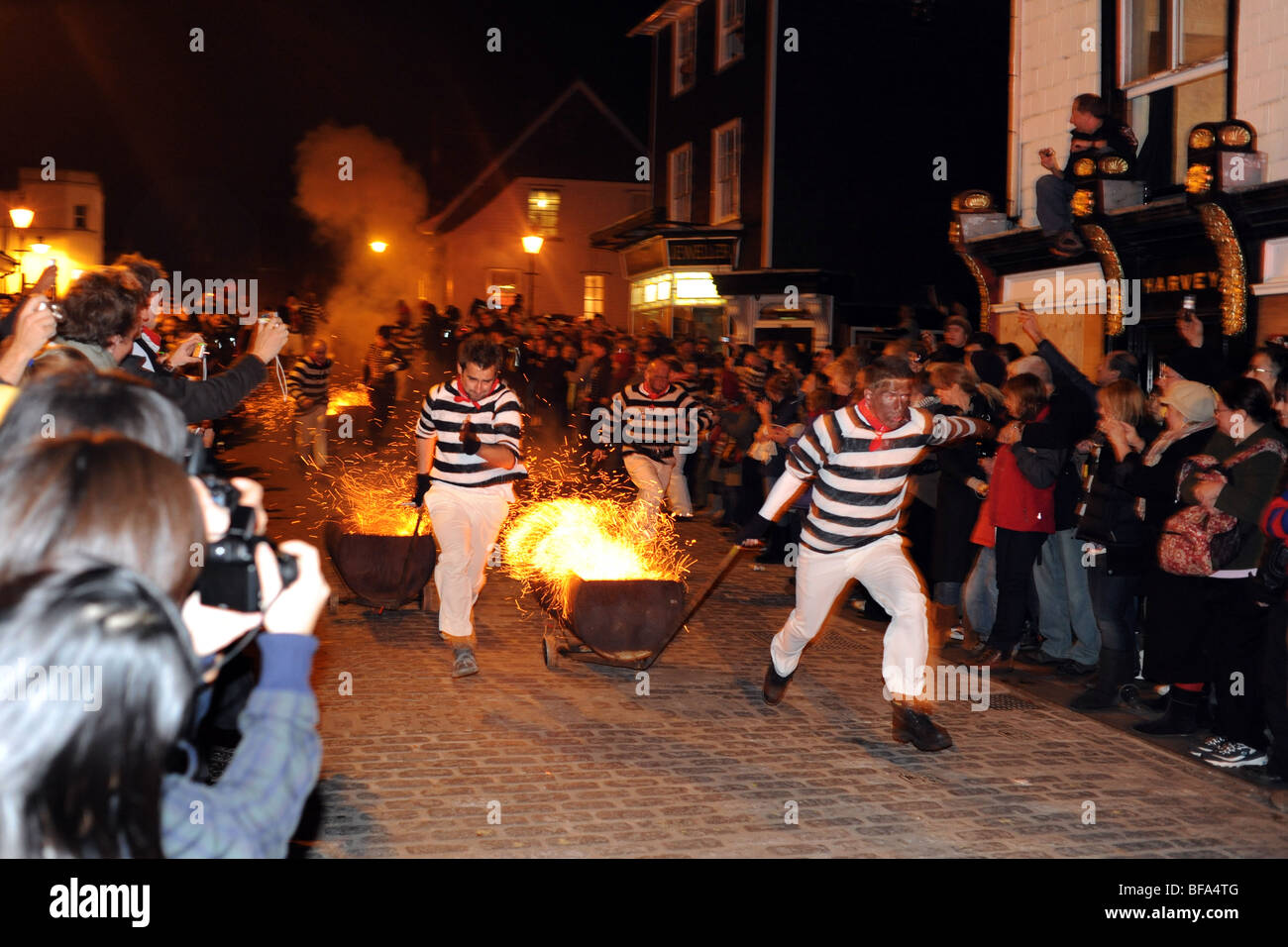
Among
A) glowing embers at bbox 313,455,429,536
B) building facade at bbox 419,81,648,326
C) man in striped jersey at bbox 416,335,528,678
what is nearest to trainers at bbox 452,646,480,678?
man in striped jersey at bbox 416,335,528,678

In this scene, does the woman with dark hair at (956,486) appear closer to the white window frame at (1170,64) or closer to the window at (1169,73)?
the window at (1169,73)

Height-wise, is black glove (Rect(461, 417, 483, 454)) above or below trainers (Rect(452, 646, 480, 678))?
above

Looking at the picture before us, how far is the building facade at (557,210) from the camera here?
125 ft

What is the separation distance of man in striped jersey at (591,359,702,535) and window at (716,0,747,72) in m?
13.9

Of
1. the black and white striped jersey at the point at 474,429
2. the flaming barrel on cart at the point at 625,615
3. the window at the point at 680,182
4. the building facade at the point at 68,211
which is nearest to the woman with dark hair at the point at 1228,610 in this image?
the flaming barrel on cart at the point at 625,615

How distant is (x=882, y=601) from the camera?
6.95m

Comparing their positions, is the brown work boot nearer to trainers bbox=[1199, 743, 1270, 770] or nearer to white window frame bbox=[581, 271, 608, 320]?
trainers bbox=[1199, 743, 1270, 770]

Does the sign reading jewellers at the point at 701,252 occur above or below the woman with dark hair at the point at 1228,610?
above

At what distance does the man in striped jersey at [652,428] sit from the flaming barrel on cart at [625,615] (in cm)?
465

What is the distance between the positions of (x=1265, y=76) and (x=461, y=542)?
7.24 metres

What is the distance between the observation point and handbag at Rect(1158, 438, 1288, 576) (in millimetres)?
6719

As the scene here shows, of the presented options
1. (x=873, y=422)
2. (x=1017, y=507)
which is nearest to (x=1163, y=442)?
(x=1017, y=507)
